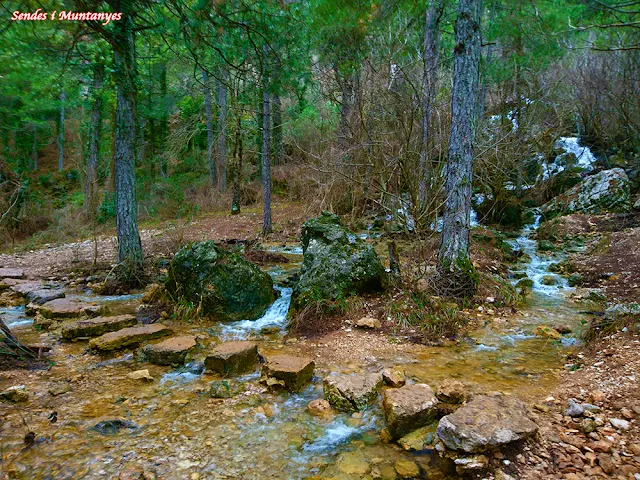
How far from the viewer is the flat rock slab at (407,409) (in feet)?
10.7

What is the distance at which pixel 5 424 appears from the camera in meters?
3.34

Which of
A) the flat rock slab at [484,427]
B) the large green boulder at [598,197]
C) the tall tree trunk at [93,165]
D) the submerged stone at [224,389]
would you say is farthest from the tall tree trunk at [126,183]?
the large green boulder at [598,197]

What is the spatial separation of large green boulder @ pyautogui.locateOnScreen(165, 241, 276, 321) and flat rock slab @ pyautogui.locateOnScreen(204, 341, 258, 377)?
1.70 metres

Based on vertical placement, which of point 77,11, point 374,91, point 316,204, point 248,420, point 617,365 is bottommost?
point 248,420

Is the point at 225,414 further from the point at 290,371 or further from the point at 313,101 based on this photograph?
the point at 313,101

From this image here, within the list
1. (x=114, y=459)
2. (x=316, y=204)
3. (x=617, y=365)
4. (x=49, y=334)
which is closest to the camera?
(x=114, y=459)

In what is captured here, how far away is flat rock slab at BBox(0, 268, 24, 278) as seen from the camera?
8.59 metres

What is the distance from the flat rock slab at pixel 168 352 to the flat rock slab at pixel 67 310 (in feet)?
6.16

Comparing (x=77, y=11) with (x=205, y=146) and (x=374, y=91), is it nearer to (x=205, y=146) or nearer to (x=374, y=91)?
(x=374, y=91)

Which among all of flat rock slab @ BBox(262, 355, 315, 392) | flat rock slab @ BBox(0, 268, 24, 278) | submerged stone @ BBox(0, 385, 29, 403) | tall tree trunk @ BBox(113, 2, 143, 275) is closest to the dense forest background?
tall tree trunk @ BBox(113, 2, 143, 275)

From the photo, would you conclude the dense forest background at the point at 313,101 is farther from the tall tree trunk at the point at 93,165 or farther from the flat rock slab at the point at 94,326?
the flat rock slab at the point at 94,326

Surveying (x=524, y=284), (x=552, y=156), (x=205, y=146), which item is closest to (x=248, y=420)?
(x=524, y=284)

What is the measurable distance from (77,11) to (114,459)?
11.9 feet

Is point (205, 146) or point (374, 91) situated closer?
point (374, 91)
